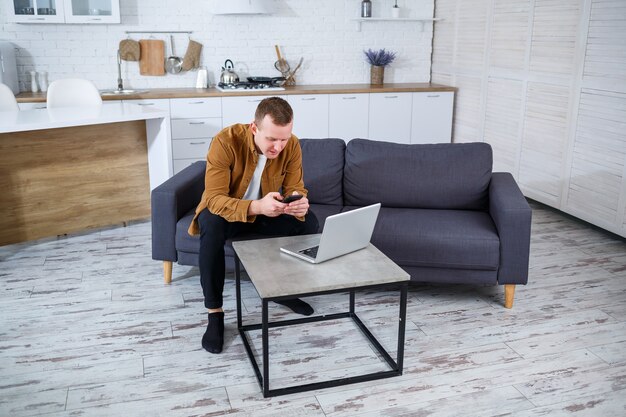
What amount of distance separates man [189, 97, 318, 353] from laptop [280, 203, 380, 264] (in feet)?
0.78

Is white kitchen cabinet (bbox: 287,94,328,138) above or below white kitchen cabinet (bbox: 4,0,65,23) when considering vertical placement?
below

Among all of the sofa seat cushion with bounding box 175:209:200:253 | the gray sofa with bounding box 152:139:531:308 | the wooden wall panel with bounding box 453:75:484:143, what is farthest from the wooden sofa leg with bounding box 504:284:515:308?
the wooden wall panel with bounding box 453:75:484:143

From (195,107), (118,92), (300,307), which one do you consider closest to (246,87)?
(195,107)

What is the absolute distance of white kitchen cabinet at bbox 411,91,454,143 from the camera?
629 cm

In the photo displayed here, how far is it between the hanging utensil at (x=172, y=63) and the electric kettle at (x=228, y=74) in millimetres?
413

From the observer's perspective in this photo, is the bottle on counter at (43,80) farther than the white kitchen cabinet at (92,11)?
Yes

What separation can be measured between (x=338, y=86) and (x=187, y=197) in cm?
316

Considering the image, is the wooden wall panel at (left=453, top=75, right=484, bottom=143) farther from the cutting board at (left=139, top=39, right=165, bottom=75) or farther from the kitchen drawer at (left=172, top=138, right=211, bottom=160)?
the cutting board at (left=139, top=39, right=165, bottom=75)

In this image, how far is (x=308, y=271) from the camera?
247cm

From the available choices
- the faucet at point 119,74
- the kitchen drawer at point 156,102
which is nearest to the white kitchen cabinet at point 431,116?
the kitchen drawer at point 156,102

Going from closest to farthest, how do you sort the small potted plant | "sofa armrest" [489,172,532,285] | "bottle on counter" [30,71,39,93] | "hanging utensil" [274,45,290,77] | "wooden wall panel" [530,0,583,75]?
1. "sofa armrest" [489,172,532,285]
2. "wooden wall panel" [530,0,583,75]
3. "bottle on counter" [30,71,39,93]
4. "hanging utensil" [274,45,290,77]
5. the small potted plant

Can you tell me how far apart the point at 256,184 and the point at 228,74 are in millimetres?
3240

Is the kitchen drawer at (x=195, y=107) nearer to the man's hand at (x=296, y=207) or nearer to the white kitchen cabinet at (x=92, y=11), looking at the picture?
the white kitchen cabinet at (x=92, y=11)

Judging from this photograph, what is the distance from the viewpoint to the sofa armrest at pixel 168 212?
3320 millimetres
